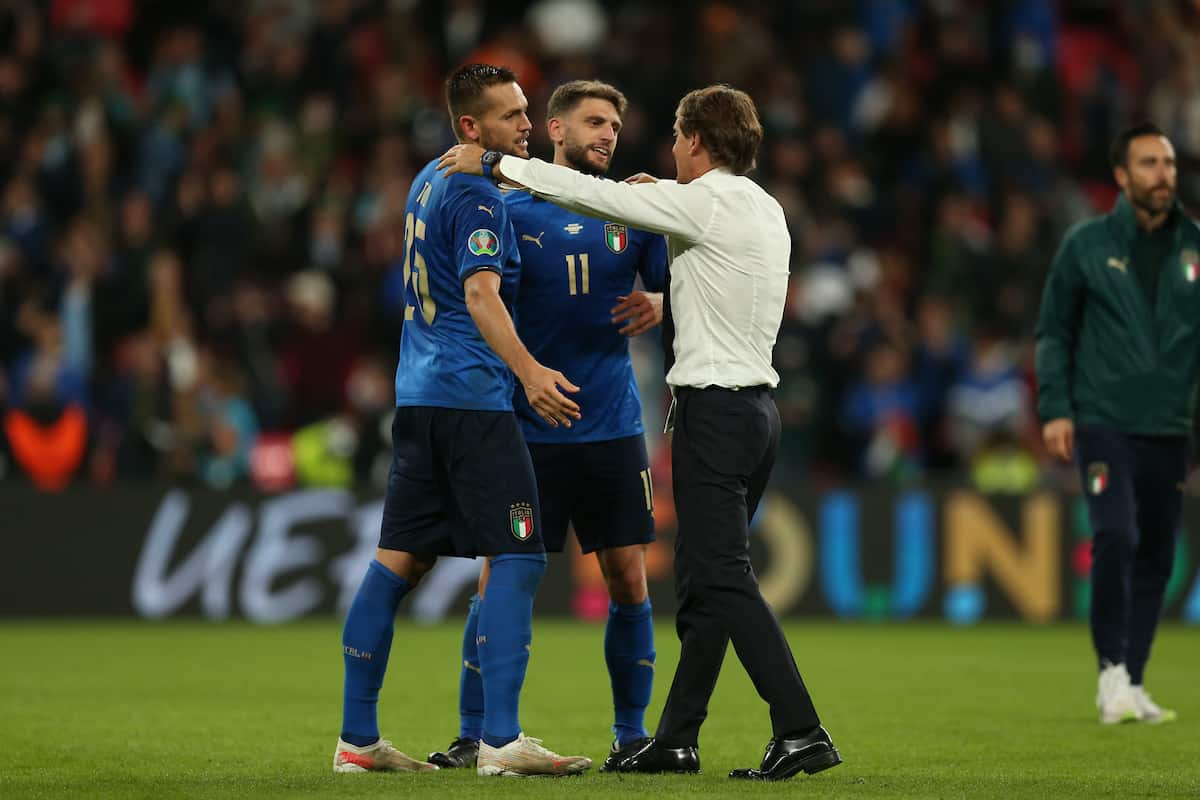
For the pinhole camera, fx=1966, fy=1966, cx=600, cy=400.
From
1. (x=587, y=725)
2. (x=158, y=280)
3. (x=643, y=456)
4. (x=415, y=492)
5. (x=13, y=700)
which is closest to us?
(x=415, y=492)

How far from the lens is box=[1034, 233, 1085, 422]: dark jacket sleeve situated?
8.47m

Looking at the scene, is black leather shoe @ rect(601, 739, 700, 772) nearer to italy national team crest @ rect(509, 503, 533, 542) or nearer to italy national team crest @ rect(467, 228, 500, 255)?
italy national team crest @ rect(509, 503, 533, 542)

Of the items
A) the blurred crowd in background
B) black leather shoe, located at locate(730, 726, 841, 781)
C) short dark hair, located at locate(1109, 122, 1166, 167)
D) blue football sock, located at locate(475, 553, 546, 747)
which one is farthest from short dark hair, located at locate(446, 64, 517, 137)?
the blurred crowd in background

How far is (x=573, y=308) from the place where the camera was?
7172 millimetres

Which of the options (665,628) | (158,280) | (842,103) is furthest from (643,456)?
(842,103)

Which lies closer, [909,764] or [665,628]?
[909,764]

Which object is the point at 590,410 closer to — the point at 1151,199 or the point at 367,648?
the point at 367,648

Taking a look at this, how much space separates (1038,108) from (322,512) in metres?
8.98

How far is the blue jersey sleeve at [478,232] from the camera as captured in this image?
6367 mm

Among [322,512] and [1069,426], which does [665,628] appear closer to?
[322,512]

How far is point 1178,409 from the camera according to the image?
8.44 m

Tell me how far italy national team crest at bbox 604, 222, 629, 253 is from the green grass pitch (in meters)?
1.88

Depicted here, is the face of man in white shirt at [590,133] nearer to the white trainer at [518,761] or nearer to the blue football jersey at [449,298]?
the blue football jersey at [449,298]

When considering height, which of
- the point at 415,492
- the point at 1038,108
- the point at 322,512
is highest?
the point at 1038,108
